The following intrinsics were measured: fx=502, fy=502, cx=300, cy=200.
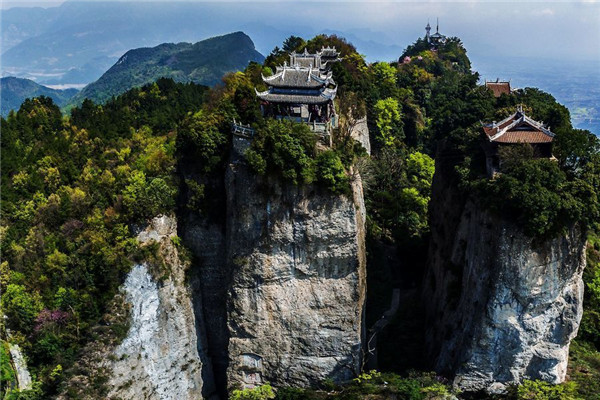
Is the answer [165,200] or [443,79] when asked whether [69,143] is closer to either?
[165,200]

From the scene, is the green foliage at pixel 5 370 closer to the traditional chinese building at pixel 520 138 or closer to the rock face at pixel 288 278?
the rock face at pixel 288 278

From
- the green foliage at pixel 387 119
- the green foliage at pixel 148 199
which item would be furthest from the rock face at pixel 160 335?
the green foliage at pixel 387 119

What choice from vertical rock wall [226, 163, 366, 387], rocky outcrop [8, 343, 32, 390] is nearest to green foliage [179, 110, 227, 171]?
vertical rock wall [226, 163, 366, 387]

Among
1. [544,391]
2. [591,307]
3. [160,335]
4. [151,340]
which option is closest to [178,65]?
[160,335]

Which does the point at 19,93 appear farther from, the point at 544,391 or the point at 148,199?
the point at 544,391

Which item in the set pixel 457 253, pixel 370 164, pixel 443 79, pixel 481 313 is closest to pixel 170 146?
pixel 370 164

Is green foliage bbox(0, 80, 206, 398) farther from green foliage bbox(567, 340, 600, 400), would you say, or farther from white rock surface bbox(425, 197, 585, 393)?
green foliage bbox(567, 340, 600, 400)

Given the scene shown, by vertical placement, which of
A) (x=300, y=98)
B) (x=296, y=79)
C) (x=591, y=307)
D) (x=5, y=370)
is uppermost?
(x=296, y=79)
